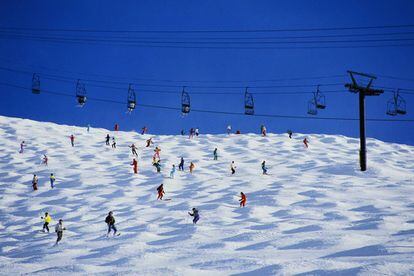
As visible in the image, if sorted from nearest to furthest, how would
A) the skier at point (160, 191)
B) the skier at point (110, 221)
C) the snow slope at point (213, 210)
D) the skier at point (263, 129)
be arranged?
the snow slope at point (213, 210), the skier at point (110, 221), the skier at point (160, 191), the skier at point (263, 129)

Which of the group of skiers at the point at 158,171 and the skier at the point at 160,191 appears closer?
the group of skiers at the point at 158,171

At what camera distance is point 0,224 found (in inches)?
886

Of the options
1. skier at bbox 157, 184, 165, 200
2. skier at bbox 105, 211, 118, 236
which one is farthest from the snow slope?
skier at bbox 105, 211, 118, 236

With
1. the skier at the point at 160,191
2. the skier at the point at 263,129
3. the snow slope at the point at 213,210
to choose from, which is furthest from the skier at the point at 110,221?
the skier at the point at 263,129

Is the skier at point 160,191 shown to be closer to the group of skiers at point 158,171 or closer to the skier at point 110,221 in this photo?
the group of skiers at point 158,171

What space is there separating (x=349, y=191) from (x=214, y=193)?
880 cm

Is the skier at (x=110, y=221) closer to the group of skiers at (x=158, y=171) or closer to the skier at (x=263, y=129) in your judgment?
the group of skiers at (x=158, y=171)

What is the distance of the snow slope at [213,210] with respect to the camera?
499 inches

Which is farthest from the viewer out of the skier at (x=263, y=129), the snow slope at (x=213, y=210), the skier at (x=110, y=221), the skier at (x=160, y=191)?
the skier at (x=263, y=129)

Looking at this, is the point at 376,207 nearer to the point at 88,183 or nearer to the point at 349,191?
the point at 349,191

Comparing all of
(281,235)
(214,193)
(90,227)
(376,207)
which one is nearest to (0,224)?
(90,227)

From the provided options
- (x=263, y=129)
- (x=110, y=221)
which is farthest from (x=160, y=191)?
(x=263, y=129)

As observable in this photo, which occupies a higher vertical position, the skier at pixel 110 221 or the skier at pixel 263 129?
the skier at pixel 263 129

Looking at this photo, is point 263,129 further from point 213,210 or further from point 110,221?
point 110,221
